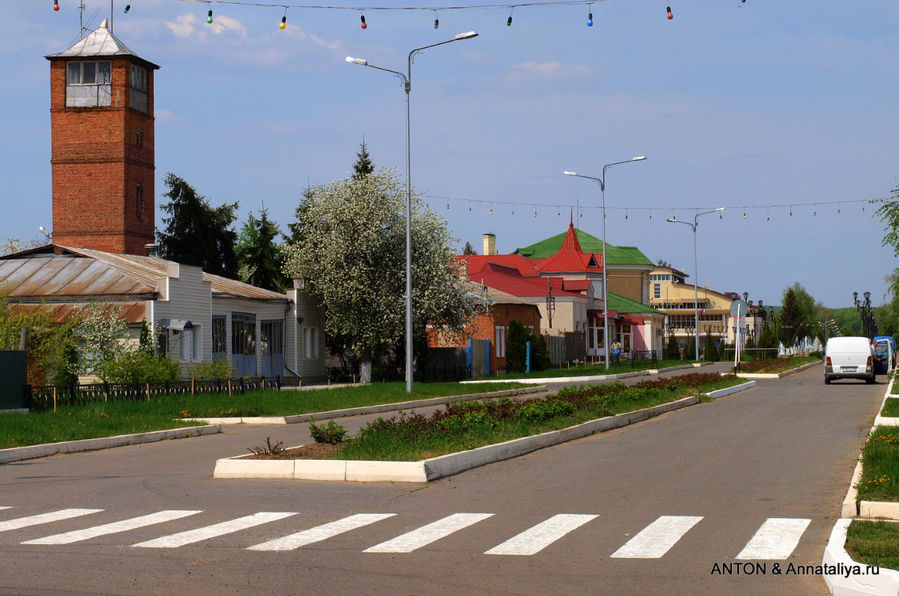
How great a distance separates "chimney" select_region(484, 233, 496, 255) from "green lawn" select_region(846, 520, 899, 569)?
8189cm

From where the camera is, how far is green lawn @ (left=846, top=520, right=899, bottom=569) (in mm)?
7527

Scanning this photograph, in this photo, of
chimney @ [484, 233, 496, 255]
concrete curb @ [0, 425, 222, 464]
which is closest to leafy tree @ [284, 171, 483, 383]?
concrete curb @ [0, 425, 222, 464]

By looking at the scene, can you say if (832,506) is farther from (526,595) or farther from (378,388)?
(378,388)

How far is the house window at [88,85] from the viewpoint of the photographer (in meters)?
56.0

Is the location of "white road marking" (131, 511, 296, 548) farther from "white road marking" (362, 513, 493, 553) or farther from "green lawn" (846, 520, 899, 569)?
"green lawn" (846, 520, 899, 569)

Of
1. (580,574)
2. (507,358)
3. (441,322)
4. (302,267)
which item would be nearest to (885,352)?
(507,358)

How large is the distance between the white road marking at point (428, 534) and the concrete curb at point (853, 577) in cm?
339

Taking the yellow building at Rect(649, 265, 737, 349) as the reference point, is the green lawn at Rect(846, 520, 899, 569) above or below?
below

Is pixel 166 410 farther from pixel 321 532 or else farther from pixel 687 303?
pixel 687 303

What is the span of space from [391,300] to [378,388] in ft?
27.3

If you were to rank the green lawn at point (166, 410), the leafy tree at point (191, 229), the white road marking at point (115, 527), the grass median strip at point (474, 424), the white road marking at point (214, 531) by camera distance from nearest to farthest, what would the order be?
1. the white road marking at point (214, 531)
2. the white road marking at point (115, 527)
3. the grass median strip at point (474, 424)
4. the green lawn at point (166, 410)
5. the leafy tree at point (191, 229)

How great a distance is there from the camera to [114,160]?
184 feet

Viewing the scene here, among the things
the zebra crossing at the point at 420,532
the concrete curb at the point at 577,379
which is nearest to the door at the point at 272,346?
the concrete curb at the point at 577,379

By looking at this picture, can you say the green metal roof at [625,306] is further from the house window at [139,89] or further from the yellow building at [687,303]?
the yellow building at [687,303]
